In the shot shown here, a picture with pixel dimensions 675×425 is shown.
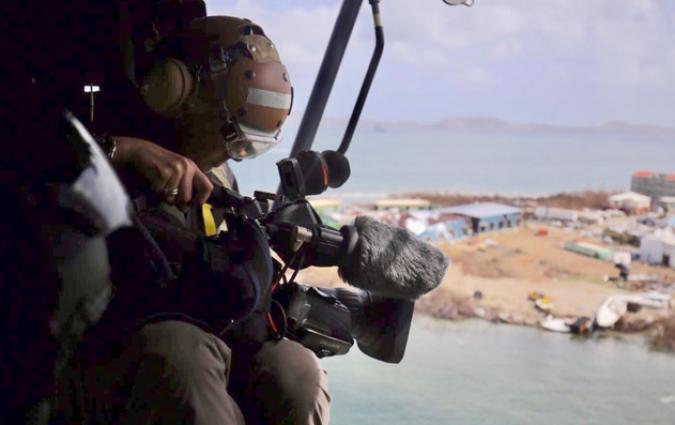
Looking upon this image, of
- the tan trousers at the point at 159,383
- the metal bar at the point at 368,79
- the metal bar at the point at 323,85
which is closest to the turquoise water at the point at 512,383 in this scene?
the metal bar at the point at 323,85

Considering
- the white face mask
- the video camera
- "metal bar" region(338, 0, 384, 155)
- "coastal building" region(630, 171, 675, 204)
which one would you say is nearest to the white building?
"coastal building" region(630, 171, 675, 204)

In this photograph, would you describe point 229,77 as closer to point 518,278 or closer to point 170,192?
point 170,192

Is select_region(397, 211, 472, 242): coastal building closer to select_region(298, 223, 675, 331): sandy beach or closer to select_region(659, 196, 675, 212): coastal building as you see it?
select_region(298, 223, 675, 331): sandy beach

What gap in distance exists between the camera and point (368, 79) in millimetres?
1215

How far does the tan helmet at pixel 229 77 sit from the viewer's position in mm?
827

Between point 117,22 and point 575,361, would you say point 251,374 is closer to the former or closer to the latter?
point 117,22

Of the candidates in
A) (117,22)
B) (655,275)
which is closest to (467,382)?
(655,275)

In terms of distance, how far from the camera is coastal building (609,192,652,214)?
2.79 meters

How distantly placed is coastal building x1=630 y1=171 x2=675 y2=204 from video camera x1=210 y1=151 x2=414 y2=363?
2153mm

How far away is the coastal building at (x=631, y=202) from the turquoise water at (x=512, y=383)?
53cm

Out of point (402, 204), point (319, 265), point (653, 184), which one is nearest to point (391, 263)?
point (319, 265)

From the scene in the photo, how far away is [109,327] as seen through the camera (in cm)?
64

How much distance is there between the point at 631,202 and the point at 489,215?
1.83ft

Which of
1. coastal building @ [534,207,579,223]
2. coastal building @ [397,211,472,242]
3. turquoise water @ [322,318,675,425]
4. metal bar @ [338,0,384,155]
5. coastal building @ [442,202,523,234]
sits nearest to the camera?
metal bar @ [338,0,384,155]
